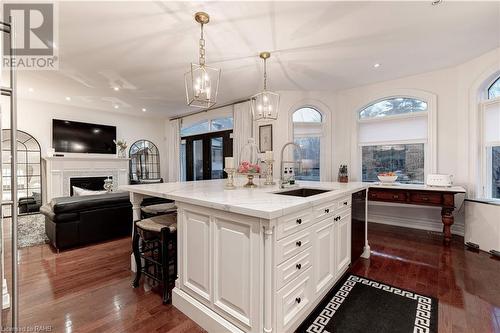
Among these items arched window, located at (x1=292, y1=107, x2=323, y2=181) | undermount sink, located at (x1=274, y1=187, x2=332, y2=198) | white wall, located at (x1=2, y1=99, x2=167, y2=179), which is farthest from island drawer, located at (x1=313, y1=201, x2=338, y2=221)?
white wall, located at (x1=2, y1=99, x2=167, y2=179)

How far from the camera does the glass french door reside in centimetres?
641

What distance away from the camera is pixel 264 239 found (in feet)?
4.61

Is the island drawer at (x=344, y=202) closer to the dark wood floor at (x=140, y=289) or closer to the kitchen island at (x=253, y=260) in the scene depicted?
the kitchen island at (x=253, y=260)

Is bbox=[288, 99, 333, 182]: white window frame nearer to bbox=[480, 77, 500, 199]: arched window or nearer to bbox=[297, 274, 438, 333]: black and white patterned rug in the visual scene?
bbox=[480, 77, 500, 199]: arched window

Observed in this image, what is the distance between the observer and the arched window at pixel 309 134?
5.15 m

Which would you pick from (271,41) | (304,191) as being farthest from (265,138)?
(304,191)

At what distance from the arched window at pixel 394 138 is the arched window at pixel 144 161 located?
6419 millimetres

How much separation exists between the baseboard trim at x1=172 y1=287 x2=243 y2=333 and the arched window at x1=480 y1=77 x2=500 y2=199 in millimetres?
4272

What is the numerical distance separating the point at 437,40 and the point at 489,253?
2.83m

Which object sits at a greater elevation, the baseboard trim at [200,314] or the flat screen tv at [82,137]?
the flat screen tv at [82,137]

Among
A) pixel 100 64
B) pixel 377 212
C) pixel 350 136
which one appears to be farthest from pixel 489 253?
pixel 100 64

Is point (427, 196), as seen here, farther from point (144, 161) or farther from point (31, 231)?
point (144, 161)

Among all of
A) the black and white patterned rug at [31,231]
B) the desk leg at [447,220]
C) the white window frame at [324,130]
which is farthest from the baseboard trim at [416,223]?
the black and white patterned rug at [31,231]

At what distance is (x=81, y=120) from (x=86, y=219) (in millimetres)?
4379
